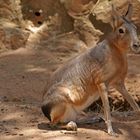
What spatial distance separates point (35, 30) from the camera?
11.5 meters

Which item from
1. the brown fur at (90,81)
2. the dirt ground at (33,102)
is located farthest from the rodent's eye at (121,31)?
the dirt ground at (33,102)

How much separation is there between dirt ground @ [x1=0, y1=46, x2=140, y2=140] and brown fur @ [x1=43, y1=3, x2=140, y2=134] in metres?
0.28

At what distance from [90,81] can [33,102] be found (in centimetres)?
204

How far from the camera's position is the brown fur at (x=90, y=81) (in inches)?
228

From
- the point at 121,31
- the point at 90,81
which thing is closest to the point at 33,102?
the point at 90,81

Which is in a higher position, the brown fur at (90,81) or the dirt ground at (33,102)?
the brown fur at (90,81)

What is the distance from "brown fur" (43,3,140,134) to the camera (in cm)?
579

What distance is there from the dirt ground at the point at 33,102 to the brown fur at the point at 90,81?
0.90 ft

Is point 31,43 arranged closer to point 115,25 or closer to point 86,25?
point 86,25

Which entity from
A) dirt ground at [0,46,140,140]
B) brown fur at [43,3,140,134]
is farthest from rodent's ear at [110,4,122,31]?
dirt ground at [0,46,140,140]

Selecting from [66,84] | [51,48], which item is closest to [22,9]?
[51,48]

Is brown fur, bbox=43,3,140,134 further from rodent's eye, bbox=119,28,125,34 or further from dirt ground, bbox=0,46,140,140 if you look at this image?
dirt ground, bbox=0,46,140,140

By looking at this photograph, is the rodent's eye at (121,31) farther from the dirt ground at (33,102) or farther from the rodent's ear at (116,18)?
the dirt ground at (33,102)

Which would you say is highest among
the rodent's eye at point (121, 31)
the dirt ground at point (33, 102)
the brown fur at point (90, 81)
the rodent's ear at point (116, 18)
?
the rodent's ear at point (116, 18)
